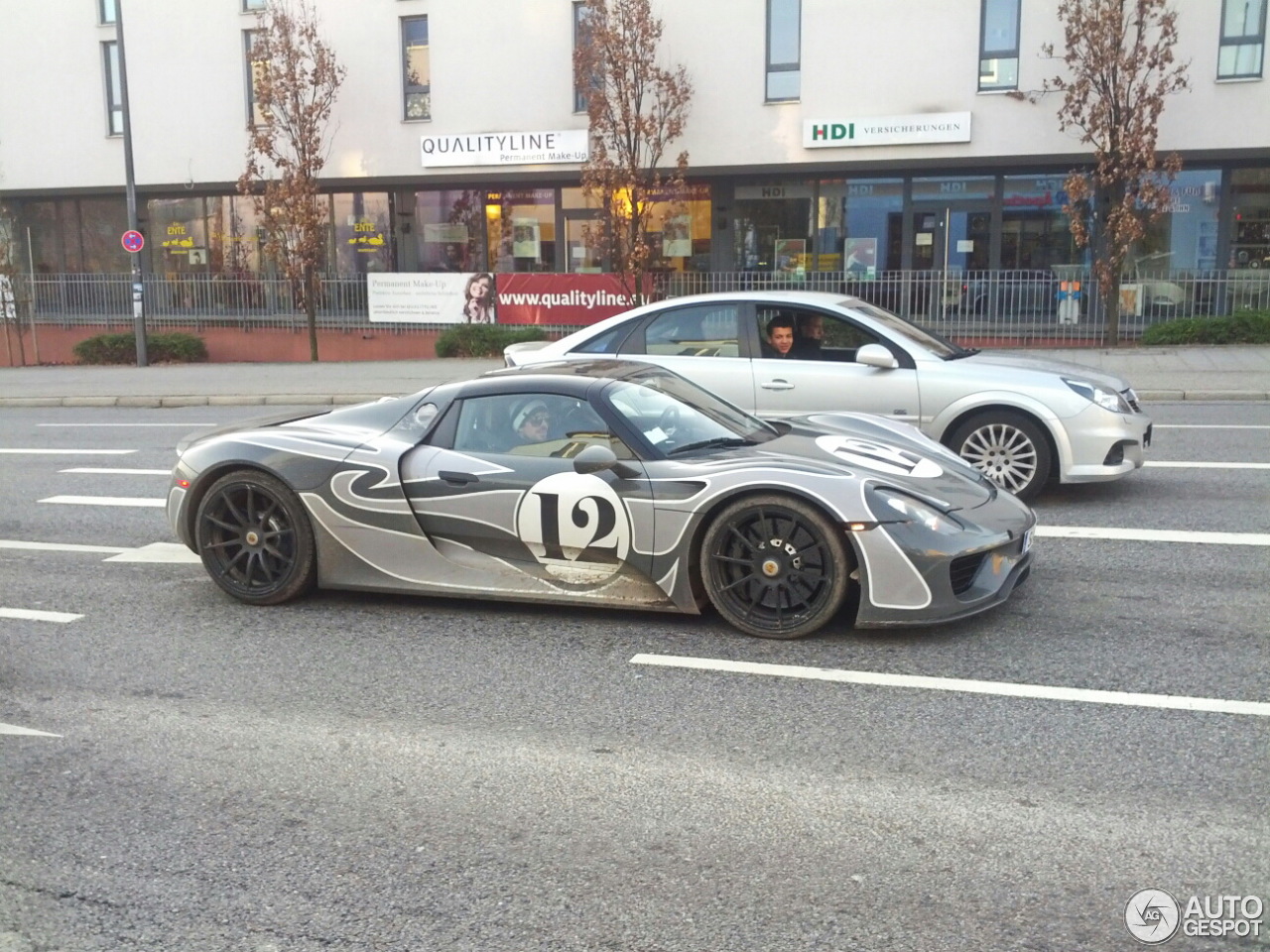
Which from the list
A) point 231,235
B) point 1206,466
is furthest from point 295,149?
point 1206,466

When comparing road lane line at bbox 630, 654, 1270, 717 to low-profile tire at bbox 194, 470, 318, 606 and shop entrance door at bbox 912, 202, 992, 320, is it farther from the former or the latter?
shop entrance door at bbox 912, 202, 992, 320

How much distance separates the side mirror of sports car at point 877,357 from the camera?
9227mm

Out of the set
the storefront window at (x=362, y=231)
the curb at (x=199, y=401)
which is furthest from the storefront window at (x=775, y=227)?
the curb at (x=199, y=401)

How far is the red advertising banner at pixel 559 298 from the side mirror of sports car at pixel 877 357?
14.4 metres

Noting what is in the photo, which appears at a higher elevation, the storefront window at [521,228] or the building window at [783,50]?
the building window at [783,50]

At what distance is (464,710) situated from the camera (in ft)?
17.4

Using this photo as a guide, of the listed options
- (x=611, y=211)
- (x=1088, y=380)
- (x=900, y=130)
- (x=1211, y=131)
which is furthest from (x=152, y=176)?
(x=1088, y=380)

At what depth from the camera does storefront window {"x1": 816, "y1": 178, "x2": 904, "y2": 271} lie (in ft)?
81.0

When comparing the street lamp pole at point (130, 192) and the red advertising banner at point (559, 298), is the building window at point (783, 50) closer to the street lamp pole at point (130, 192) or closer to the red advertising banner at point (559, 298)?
the red advertising banner at point (559, 298)

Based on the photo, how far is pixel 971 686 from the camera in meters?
5.35

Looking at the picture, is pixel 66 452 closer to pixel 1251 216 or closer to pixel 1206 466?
pixel 1206 466

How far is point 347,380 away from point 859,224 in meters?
10.8

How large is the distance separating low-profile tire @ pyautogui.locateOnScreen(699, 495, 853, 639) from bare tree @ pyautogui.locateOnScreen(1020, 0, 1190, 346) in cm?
1630

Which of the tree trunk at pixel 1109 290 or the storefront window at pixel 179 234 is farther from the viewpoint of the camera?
the storefront window at pixel 179 234
